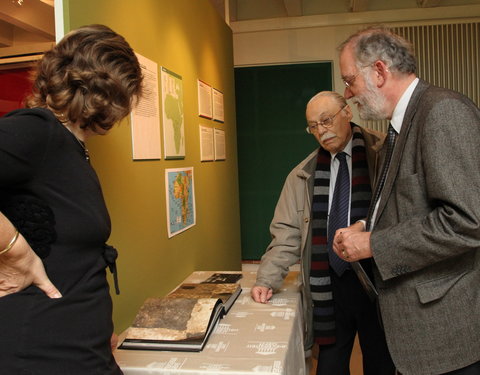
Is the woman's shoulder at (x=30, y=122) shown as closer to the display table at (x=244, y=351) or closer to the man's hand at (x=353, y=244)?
the display table at (x=244, y=351)

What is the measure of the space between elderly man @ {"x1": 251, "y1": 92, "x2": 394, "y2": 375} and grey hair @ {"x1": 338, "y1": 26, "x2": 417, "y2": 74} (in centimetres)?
58

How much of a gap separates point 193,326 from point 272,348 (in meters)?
0.28

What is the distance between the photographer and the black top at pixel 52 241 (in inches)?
32.8

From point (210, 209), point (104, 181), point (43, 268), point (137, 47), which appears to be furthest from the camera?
point (210, 209)

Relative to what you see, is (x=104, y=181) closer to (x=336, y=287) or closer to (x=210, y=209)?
(x=336, y=287)

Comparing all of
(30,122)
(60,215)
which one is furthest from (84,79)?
(60,215)

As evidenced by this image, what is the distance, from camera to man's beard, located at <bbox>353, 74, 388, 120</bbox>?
1502 mm

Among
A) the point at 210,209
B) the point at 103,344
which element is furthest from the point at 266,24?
the point at 103,344

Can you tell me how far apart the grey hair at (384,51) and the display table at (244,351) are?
990mm

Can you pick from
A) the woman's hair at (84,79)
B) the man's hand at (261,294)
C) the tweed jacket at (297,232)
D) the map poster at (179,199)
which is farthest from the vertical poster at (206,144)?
the woman's hair at (84,79)

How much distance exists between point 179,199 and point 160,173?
29 cm

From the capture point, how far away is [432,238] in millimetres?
1247

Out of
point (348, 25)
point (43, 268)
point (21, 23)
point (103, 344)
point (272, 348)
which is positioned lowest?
point (272, 348)

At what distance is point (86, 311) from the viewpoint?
939 millimetres
